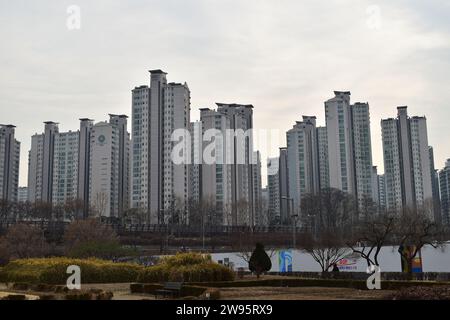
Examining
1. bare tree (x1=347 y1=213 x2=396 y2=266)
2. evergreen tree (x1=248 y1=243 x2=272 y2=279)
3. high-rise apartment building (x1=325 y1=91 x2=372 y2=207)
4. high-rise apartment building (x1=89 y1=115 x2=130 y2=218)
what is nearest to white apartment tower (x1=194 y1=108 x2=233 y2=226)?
high-rise apartment building (x1=89 y1=115 x2=130 y2=218)

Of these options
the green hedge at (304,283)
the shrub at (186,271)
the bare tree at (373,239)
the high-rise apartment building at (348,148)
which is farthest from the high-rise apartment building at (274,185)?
the green hedge at (304,283)

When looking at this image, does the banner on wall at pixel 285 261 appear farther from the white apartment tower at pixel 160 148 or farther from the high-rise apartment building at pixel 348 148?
the high-rise apartment building at pixel 348 148

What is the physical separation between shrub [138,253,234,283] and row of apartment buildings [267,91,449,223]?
292 ft

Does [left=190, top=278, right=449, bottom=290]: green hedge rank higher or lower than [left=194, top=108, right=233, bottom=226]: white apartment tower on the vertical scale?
lower

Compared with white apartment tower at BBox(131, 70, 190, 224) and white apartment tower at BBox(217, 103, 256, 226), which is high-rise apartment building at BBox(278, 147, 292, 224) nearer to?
white apartment tower at BBox(217, 103, 256, 226)

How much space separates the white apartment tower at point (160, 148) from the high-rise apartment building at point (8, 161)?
44.9 metres

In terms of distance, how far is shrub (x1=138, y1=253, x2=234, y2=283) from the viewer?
27500mm

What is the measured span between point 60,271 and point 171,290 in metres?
10.8

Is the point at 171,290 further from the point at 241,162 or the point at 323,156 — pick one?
the point at 323,156

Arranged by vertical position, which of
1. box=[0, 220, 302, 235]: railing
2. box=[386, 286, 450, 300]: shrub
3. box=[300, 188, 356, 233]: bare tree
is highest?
box=[300, 188, 356, 233]: bare tree

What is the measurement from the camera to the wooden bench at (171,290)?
21688 mm

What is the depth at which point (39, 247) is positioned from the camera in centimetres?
5741
